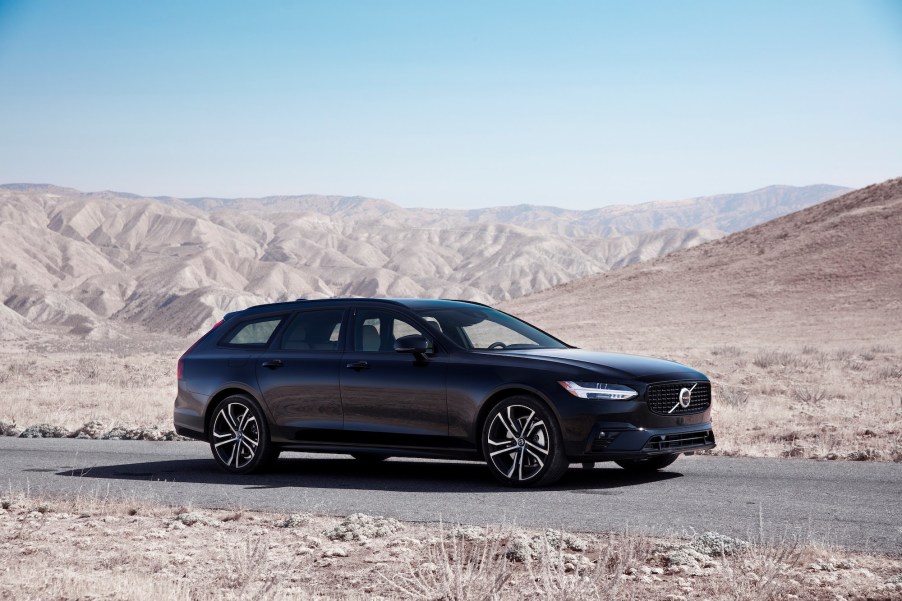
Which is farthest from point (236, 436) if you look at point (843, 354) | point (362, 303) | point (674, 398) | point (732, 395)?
point (843, 354)

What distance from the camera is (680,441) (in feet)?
31.8

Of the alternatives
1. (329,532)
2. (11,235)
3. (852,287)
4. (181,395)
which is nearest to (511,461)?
(329,532)

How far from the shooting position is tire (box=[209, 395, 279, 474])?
10.9 m

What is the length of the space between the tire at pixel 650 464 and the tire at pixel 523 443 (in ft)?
4.58

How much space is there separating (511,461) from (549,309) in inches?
2424

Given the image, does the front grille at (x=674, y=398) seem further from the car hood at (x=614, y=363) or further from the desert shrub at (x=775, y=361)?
the desert shrub at (x=775, y=361)

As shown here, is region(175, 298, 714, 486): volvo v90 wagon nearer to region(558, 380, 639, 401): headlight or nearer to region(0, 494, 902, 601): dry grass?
region(558, 380, 639, 401): headlight

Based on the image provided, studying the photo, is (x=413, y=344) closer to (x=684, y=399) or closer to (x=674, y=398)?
(x=674, y=398)

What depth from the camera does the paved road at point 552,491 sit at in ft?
26.0

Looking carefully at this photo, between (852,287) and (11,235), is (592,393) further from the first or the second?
(11,235)

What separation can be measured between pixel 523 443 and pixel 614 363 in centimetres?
105

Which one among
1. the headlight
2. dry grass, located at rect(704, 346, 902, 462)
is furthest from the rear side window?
dry grass, located at rect(704, 346, 902, 462)

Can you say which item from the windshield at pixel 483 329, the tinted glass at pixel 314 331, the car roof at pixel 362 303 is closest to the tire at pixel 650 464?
the windshield at pixel 483 329

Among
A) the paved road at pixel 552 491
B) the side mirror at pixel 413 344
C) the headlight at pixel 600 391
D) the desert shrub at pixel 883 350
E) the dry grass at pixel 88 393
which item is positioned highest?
the side mirror at pixel 413 344
